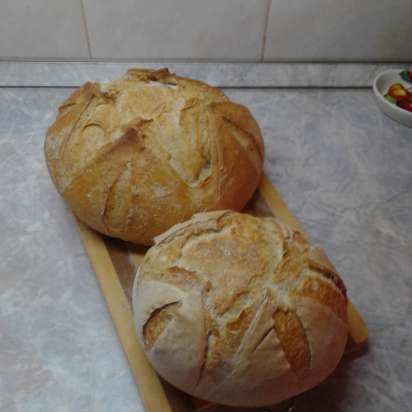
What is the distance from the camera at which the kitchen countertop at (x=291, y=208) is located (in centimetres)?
81

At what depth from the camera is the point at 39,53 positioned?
48.4 inches

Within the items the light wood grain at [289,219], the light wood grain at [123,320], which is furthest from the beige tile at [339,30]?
the light wood grain at [123,320]

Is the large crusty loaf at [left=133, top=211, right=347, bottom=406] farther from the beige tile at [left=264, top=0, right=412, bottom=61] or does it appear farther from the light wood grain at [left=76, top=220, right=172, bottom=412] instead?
the beige tile at [left=264, top=0, right=412, bottom=61]

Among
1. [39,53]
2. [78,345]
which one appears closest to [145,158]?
[78,345]

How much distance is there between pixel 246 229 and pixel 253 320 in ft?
0.42

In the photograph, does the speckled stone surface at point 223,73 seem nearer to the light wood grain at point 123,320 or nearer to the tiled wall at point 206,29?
the tiled wall at point 206,29

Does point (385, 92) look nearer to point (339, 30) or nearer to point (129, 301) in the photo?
point (339, 30)

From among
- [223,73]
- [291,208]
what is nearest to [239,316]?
[291,208]

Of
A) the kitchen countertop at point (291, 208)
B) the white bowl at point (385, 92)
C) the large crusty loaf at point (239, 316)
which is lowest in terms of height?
the kitchen countertop at point (291, 208)

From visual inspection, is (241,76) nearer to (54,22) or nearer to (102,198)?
(54,22)

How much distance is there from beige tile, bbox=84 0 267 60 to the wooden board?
0.39m

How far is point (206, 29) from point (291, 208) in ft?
1.50

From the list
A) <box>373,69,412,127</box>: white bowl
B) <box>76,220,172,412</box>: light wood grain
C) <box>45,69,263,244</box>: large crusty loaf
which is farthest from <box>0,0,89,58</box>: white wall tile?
<box>373,69,412,127</box>: white bowl

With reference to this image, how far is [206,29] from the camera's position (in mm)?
1202
